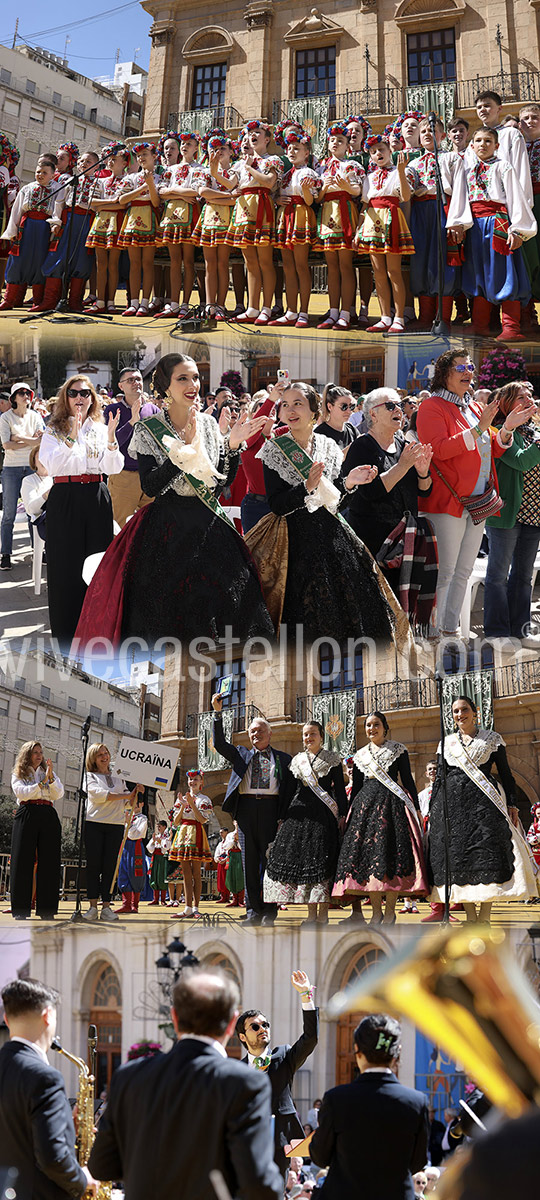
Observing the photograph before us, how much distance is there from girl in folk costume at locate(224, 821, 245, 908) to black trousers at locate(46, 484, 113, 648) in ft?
5.17

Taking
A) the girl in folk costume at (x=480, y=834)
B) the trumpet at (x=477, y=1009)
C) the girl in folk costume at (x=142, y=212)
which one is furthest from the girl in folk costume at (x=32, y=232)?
the trumpet at (x=477, y=1009)

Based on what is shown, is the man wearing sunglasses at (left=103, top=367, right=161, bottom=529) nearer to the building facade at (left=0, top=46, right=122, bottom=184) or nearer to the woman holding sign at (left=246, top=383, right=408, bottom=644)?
the woman holding sign at (left=246, top=383, right=408, bottom=644)

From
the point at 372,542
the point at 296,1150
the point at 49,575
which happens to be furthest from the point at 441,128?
the point at 296,1150

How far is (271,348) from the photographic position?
7.71 m

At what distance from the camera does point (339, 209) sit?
26.8 feet

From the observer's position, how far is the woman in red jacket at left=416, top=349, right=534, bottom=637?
21.1 feet

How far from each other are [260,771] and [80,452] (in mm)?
2158

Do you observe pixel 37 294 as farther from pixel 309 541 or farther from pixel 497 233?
pixel 309 541

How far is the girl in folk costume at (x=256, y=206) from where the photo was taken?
8.28 metres

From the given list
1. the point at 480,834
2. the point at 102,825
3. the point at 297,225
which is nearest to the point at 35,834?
the point at 102,825

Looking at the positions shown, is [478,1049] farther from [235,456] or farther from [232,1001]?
[235,456]

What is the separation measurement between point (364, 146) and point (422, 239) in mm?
843

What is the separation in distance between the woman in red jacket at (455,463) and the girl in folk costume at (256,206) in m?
2.20

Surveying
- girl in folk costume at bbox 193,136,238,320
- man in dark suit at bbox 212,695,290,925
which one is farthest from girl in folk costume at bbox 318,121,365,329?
man in dark suit at bbox 212,695,290,925
